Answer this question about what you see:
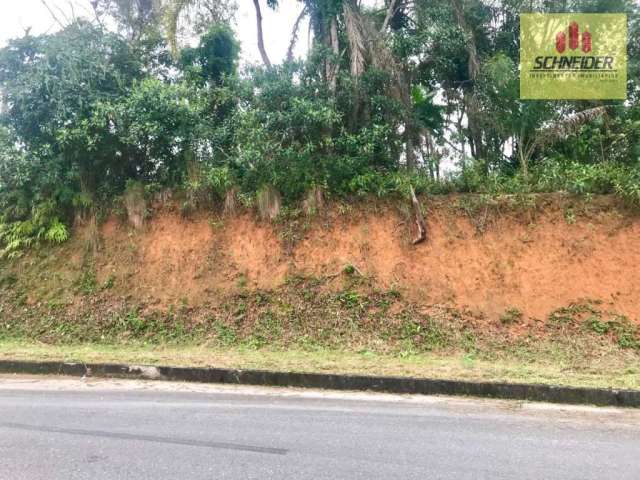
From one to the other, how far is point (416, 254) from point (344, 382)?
4371 mm

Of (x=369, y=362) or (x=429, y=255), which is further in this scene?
(x=429, y=255)

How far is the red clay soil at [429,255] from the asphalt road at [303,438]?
4.11m

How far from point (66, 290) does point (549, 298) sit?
10.5m

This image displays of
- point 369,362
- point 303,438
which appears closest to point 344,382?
point 369,362

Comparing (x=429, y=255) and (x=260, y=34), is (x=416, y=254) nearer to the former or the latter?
(x=429, y=255)

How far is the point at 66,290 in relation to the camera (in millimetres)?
11469

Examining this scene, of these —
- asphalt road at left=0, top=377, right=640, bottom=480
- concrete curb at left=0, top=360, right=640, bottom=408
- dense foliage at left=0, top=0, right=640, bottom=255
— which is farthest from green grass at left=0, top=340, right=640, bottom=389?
dense foliage at left=0, top=0, right=640, bottom=255

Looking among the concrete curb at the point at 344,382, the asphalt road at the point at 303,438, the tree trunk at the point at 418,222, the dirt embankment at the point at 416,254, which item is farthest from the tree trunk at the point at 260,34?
the asphalt road at the point at 303,438

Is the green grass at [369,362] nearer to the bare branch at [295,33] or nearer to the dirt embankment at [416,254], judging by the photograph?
the dirt embankment at [416,254]

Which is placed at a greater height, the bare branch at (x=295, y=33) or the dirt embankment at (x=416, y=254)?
the bare branch at (x=295, y=33)

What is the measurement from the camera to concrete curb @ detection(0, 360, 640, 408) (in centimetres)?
596

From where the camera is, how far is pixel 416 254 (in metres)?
10.5

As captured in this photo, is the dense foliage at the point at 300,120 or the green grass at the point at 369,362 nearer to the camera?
the green grass at the point at 369,362

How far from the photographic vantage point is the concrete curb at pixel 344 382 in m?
5.96
